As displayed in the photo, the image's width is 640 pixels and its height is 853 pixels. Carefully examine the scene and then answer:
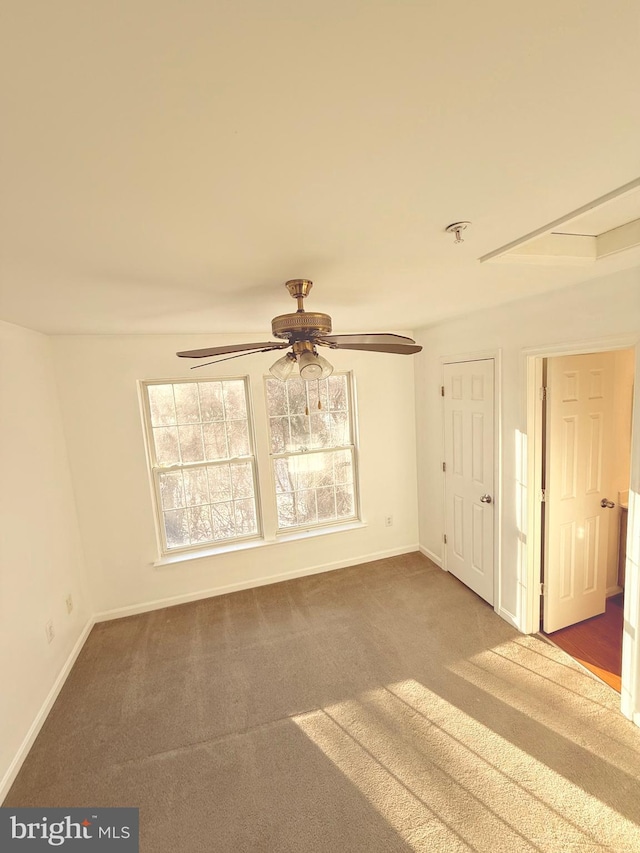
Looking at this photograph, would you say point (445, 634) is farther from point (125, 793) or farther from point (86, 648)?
point (86, 648)

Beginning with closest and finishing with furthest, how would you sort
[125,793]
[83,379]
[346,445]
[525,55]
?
[525,55] < [125,793] < [83,379] < [346,445]

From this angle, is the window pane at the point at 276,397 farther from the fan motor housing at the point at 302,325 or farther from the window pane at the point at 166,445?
the fan motor housing at the point at 302,325

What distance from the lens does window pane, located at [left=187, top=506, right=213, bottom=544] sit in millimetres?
3508

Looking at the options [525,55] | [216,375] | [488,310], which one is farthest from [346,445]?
[525,55]

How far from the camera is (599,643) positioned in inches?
105

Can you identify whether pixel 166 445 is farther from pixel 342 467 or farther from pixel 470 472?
pixel 470 472

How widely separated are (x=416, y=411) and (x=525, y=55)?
3.46 meters

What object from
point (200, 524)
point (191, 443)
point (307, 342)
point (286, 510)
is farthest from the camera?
point (286, 510)

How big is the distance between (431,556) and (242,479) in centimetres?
214

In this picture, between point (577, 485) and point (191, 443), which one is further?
point (191, 443)

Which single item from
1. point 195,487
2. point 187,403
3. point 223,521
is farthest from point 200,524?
point 187,403

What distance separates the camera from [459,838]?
157 centimetres

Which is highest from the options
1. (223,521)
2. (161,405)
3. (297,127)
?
(297,127)

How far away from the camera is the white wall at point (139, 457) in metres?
3.07
